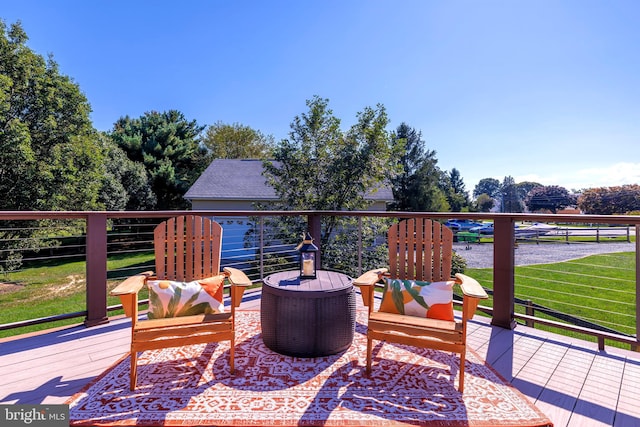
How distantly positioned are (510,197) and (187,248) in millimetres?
59486

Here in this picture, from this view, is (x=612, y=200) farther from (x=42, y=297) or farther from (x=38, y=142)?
(x=38, y=142)

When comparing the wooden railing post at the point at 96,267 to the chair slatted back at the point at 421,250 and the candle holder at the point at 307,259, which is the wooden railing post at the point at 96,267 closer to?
the candle holder at the point at 307,259

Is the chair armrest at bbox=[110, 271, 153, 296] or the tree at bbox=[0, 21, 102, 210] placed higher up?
the tree at bbox=[0, 21, 102, 210]

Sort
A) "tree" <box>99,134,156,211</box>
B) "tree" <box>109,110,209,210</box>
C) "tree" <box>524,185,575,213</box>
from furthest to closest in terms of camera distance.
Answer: "tree" <box>524,185,575,213</box>
"tree" <box>109,110,209,210</box>
"tree" <box>99,134,156,211</box>

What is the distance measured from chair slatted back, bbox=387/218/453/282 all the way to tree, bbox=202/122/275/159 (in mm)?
20372

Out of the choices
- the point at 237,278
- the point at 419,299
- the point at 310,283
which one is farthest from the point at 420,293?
the point at 237,278

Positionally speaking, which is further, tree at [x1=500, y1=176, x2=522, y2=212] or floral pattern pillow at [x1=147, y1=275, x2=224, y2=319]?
tree at [x1=500, y1=176, x2=522, y2=212]

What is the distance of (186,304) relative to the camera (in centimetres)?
233

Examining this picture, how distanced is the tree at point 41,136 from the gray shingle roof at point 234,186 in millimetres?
3888

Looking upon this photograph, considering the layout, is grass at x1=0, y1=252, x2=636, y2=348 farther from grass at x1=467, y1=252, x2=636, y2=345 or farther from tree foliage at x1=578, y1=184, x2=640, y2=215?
tree foliage at x1=578, y1=184, x2=640, y2=215

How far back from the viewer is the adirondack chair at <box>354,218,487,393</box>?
2.03 metres

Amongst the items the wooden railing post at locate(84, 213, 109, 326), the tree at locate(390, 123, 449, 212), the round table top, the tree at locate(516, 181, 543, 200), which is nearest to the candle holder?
the round table top

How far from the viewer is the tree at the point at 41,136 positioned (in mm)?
9641

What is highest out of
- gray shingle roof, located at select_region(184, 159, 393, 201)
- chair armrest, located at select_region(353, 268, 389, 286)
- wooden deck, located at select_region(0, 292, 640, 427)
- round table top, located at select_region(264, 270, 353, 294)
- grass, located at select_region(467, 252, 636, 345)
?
gray shingle roof, located at select_region(184, 159, 393, 201)
